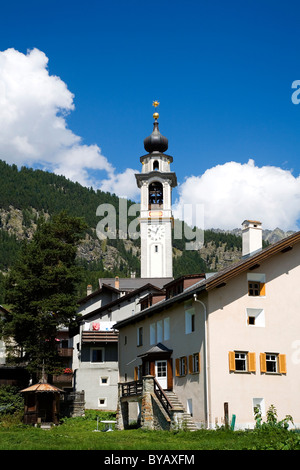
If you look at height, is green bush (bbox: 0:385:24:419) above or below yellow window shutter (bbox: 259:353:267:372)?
below

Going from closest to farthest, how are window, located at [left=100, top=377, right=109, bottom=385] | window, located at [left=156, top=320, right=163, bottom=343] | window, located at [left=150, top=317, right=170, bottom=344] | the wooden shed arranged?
window, located at [left=150, top=317, right=170, bottom=344], window, located at [left=156, top=320, right=163, bottom=343], the wooden shed, window, located at [left=100, top=377, right=109, bottom=385]

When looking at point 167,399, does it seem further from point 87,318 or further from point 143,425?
point 87,318

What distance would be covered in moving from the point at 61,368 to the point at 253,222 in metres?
19.2

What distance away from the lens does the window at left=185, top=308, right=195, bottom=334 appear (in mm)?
35438

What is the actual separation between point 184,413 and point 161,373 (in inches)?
194

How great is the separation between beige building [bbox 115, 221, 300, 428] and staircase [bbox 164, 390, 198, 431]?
0.80 ft

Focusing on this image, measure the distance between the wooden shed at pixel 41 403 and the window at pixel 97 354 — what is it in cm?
806

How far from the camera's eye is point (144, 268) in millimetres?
85562

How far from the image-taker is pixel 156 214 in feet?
286

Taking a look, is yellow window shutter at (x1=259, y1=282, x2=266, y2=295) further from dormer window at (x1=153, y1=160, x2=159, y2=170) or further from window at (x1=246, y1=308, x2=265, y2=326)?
dormer window at (x1=153, y1=160, x2=159, y2=170)

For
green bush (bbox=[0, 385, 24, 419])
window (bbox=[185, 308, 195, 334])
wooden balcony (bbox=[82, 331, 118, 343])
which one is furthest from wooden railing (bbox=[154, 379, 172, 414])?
wooden balcony (bbox=[82, 331, 118, 343])

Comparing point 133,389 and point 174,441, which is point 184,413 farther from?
point 133,389

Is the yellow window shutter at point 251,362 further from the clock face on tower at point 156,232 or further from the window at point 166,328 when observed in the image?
the clock face on tower at point 156,232
